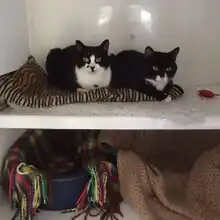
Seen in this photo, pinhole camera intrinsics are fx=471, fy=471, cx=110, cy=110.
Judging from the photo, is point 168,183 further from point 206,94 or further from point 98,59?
point 98,59

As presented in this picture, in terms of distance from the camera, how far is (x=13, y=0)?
1207mm

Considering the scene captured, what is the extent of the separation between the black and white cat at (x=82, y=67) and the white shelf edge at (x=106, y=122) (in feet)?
0.65

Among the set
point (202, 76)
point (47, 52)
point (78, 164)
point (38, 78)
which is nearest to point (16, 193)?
point (78, 164)

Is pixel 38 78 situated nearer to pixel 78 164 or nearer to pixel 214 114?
pixel 78 164

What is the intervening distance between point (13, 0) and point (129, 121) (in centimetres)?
46

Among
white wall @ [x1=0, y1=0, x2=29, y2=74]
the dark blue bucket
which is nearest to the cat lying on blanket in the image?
white wall @ [x1=0, y1=0, x2=29, y2=74]

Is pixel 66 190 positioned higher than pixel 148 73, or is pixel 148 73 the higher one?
pixel 148 73

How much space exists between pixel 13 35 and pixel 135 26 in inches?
13.5

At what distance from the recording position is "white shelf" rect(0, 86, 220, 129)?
1.00 metres

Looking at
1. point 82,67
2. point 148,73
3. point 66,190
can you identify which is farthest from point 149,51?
point 66,190

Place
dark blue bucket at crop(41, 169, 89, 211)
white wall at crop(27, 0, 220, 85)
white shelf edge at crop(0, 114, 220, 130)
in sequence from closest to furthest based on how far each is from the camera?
1. white shelf edge at crop(0, 114, 220, 130)
2. dark blue bucket at crop(41, 169, 89, 211)
3. white wall at crop(27, 0, 220, 85)

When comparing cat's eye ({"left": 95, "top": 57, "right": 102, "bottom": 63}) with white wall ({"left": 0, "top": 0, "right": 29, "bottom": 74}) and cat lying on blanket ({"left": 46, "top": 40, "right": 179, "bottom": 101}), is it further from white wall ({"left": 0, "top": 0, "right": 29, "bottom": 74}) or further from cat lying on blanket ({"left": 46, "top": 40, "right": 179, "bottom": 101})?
white wall ({"left": 0, "top": 0, "right": 29, "bottom": 74})

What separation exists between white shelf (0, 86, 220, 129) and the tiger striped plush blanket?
3 cm

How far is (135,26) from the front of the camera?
132cm
